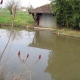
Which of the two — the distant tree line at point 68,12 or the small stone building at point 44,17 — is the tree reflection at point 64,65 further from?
the small stone building at point 44,17

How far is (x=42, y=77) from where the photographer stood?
203 inches

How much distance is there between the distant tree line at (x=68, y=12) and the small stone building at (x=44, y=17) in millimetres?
1569

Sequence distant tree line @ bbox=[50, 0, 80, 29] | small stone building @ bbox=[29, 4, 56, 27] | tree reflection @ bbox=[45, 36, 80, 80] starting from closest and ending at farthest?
tree reflection @ bbox=[45, 36, 80, 80] → distant tree line @ bbox=[50, 0, 80, 29] → small stone building @ bbox=[29, 4, 56, 27]

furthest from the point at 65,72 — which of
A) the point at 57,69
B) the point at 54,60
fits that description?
the point at 54,60

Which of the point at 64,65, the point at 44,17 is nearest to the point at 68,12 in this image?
the point at 44,17

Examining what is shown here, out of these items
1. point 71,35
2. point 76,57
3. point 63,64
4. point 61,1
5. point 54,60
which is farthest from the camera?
point 61,1

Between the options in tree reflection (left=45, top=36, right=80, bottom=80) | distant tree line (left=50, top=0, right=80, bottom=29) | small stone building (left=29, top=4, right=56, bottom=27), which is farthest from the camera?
small stone building (left=29, top=4, right=56, bottom=27)

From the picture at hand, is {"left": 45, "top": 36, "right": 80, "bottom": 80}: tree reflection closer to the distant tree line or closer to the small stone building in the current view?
the distant tree line

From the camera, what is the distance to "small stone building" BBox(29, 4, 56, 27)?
17266mm

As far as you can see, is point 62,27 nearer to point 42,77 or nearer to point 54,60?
point 54,60

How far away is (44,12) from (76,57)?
986cm

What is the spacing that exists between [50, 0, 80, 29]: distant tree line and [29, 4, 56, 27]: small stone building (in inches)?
61.8

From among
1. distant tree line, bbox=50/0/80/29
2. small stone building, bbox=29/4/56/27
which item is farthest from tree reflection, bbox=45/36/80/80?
small stone building, bbox=29/4/56/27

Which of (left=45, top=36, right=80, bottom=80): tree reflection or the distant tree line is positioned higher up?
the distant tree line
